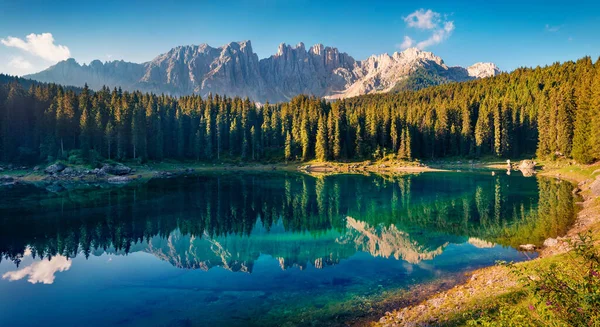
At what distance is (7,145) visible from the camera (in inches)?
3447

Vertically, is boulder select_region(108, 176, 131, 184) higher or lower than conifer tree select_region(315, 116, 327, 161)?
lower

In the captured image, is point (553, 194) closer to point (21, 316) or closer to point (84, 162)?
point (21, 316)

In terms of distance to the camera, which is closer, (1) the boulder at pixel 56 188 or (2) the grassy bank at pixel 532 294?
(2) the grassy bank at pixel 532 294

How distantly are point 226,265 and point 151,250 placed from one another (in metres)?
7.88

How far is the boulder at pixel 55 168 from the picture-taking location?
78.9m

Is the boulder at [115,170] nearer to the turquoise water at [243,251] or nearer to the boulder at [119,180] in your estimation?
the boulder at [119,180]

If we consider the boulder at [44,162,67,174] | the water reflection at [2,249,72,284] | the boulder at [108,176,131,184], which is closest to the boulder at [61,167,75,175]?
the boulder at [44,162,67,174]

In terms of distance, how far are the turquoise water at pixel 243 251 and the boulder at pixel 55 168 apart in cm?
3026

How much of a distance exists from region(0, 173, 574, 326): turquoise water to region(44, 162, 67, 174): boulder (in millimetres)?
30261

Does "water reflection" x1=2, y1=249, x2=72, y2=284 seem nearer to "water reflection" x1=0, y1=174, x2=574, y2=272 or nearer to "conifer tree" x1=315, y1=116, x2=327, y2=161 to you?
"water reflection" x1=0, y1=174, x2=574, y2=272

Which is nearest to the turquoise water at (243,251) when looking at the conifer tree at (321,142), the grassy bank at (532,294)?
the grassy bank at (532,294)

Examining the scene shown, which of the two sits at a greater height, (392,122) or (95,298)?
(392,122)

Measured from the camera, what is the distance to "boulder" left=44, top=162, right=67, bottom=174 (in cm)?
7888

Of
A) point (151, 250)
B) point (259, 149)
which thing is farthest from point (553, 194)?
point (259, 149)
